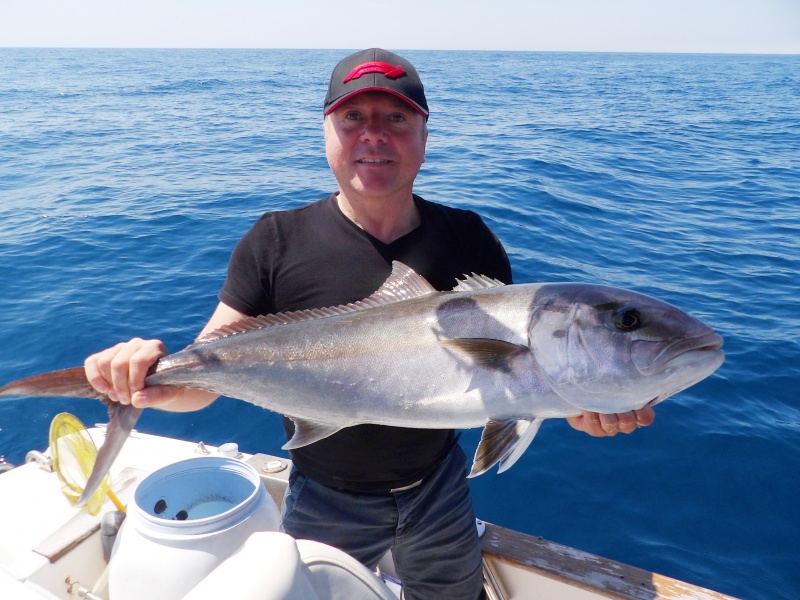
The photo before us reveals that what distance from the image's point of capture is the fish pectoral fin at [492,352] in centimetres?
231

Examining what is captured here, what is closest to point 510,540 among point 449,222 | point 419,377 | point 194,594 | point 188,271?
point 419,377

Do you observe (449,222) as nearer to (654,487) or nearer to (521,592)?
(521,592)

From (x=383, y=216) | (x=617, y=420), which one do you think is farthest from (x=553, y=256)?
(x=617, y=420)

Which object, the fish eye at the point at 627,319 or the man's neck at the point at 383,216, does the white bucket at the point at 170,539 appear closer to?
the man's neck at the point at 383,216

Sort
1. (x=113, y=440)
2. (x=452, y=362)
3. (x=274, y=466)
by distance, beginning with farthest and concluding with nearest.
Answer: (x=274, y=466) → (x=113, y=440) → (x=452, y=362)

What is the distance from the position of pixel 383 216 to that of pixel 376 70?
2.31ft

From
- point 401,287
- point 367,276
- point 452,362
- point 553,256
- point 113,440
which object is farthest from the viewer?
point 553,256

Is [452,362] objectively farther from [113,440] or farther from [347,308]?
[113,440]

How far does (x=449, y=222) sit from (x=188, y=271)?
8.19 meters

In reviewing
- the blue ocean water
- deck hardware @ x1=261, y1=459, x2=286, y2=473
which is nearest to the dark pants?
deck hardware @ x1=261, y1=459, x2=286, y2=473

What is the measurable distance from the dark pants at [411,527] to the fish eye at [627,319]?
1286 millimetres

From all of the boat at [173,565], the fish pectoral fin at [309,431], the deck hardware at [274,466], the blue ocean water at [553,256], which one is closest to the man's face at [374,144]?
the fish pectoral fin at [309,431]

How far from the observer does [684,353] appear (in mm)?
2156

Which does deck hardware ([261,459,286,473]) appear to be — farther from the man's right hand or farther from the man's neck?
the man's neck
